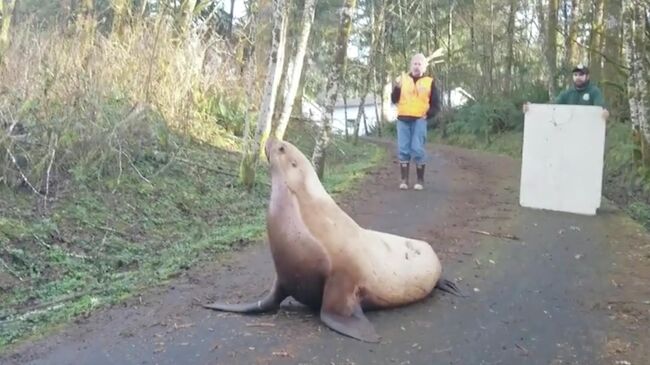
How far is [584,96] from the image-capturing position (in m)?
11.1

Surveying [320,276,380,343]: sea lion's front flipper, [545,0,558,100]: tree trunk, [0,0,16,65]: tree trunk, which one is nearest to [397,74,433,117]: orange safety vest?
[0,0,16,65]: tree trunk

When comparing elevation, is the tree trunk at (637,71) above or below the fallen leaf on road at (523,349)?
above

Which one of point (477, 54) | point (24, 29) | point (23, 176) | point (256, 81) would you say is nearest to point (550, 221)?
point (23, 176)

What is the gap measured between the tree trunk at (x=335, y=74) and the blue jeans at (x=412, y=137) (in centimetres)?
139

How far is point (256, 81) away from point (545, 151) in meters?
8.76

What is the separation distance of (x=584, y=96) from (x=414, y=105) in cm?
238

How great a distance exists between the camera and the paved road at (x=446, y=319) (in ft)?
16.6

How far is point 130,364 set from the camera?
16.2 feet

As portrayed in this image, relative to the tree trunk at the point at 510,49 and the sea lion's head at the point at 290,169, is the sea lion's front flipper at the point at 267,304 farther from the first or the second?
the tree trunk at the point at 510,49

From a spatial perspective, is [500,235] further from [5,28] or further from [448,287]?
[5,28]

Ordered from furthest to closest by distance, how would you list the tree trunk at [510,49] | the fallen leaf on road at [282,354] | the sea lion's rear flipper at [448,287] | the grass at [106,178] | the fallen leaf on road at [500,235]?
the tree trunk at [510,49] < the fallen leaf on road at [500,235] < the grass at [106,178] < the sea lion's rear flipper at [448,287] < the fallen leaf on road at [282,354]

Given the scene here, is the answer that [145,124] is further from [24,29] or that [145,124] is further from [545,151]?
[545,151]

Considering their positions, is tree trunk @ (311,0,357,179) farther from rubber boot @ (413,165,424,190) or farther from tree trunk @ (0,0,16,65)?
tree trunk @ (0,0,16,65)

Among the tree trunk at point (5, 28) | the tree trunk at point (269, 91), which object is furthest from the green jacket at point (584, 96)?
the tree trunk at point (5, 28)
